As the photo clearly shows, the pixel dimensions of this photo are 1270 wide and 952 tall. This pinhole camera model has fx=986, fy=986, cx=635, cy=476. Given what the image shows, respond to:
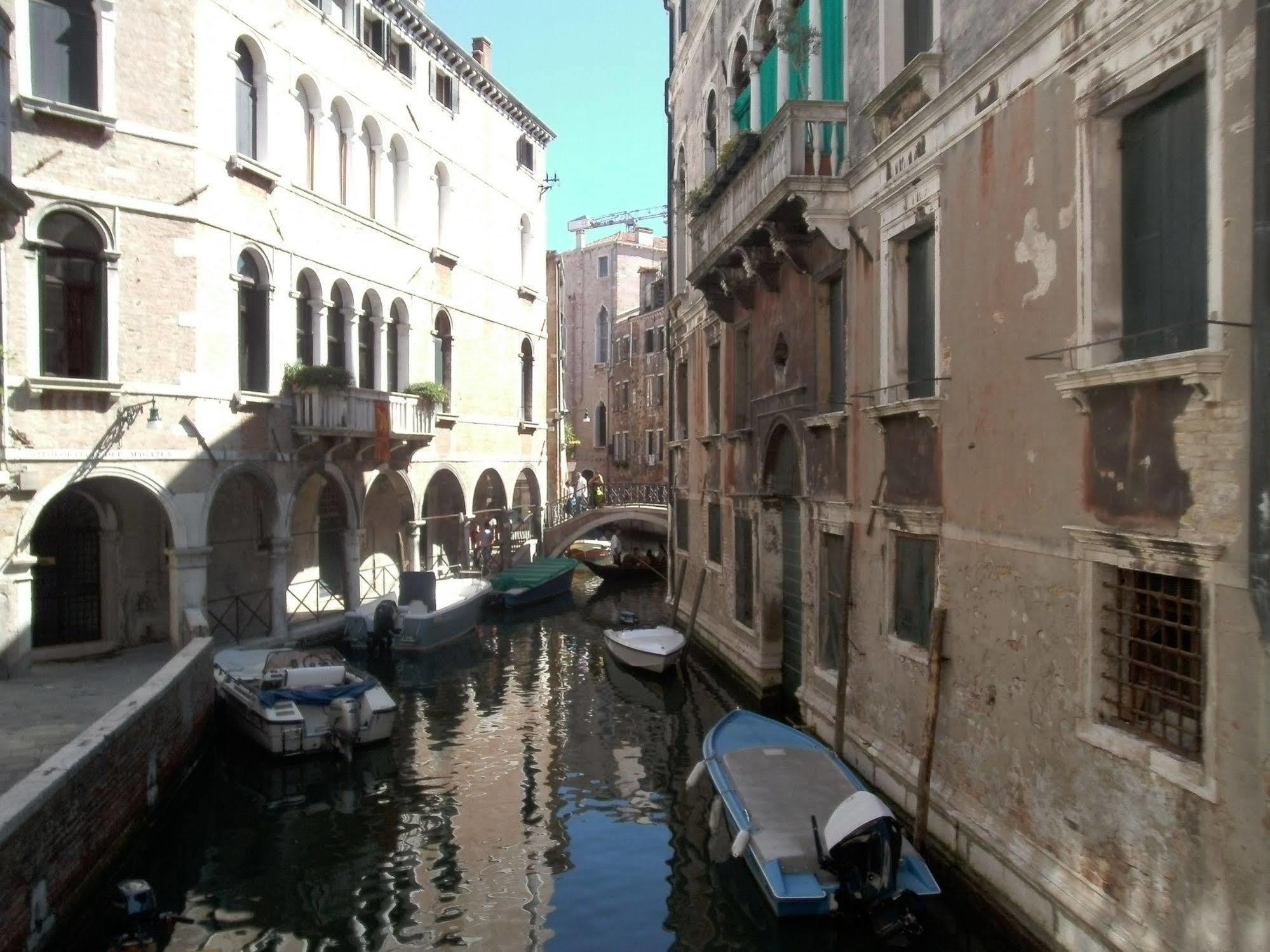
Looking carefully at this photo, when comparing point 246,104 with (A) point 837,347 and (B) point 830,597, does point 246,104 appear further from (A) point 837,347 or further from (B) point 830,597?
(B) point 830,597

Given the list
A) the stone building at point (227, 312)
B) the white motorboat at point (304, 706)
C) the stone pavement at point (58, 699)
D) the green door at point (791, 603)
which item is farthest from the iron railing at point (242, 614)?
the green door at point (791, 603)

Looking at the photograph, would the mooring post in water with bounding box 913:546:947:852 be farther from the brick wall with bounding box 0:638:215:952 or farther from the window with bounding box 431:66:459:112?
the window with bounding box 431:66:459:112

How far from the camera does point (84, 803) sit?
6.68 meters

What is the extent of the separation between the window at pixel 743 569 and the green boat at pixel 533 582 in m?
8.11

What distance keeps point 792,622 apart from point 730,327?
169 inches

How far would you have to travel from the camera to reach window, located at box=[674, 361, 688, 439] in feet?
56.5

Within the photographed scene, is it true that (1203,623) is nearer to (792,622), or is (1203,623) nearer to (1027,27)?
(1027,27)

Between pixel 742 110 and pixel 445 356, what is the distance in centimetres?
972

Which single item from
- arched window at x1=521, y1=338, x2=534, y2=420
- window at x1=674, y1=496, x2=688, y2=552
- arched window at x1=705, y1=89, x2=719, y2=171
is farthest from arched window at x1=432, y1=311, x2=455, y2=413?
arched window at x1=705, y1=89, x2=719, y2=171

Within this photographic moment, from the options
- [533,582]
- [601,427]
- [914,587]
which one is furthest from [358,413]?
[601,427]

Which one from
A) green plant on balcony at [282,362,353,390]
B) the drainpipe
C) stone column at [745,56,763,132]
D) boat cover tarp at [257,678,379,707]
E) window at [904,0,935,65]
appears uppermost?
stone column at [745,56,763,132]

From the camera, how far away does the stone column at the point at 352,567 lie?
16906mm

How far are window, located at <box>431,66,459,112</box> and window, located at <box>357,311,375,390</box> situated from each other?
512cm

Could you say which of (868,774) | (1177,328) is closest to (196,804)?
(868,774)
